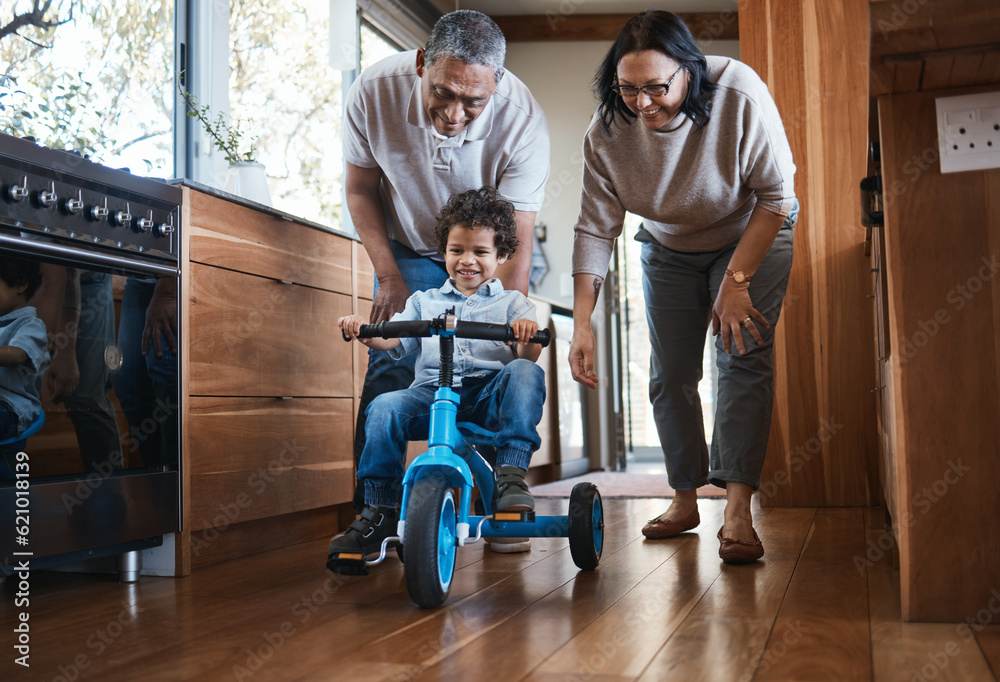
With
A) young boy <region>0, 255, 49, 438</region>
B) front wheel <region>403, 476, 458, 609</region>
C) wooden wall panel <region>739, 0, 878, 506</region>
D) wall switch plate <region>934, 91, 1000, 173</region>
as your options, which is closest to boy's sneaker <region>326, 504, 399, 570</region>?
front wheel <region>403, 476, 458, 609</region>

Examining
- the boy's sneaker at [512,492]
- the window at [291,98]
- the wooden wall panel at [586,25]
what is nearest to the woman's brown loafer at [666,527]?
the boy's sneaker at [512,492]

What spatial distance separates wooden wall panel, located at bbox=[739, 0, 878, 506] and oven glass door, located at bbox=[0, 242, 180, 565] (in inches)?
76.9

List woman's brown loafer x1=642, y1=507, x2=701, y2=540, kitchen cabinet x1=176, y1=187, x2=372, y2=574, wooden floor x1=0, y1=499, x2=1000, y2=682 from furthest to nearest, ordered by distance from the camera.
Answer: woman's brown loafer x1=642, y1=507, x2=701, y2=540
kitchen cabinet x1=176, y1=187, x2=372, y2=574
wooden floor x1=0, y1=499, x2=1000, y2=682

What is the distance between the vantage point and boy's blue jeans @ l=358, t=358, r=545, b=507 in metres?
1.66

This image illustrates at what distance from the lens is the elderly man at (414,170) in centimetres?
198

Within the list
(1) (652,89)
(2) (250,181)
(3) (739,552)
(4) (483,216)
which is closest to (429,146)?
(4) (483,216)

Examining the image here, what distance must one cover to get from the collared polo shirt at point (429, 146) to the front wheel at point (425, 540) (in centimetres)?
84

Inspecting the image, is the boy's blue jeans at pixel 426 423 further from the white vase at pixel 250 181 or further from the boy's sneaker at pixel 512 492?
the white vase at pixel 250 181

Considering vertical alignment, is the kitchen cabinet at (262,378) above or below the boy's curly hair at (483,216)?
below

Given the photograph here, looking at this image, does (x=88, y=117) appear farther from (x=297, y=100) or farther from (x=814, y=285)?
(x=814, y=285)

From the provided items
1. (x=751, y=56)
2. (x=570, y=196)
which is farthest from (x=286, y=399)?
(x=570, y=196)

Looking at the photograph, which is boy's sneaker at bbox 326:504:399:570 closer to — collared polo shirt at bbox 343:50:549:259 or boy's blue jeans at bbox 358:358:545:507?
boy's blue jeans at bbox 358:358:545:507

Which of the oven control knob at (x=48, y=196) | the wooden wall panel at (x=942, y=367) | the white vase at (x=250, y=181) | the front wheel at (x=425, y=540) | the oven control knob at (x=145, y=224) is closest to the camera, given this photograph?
the wooden wall panel at (x=942, y=367)

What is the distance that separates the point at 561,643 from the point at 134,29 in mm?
2422
